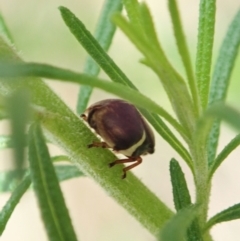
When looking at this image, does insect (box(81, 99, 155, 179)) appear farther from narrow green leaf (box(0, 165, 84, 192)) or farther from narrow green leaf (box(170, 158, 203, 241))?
narrow green leaf (box(0, 165, 84, 192))

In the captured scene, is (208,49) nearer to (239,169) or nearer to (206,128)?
(206,128)

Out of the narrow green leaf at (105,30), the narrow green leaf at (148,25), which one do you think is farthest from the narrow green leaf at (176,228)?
the narrow green leaf at (105,30)

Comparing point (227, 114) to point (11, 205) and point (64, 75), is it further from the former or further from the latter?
point (11, 205)

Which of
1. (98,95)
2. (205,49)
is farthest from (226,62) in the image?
(98,95)

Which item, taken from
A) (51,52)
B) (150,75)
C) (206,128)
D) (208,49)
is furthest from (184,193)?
(51,52)

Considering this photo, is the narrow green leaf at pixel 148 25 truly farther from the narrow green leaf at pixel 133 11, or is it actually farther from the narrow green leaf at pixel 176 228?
the narrow green leaf at pixel 176 228

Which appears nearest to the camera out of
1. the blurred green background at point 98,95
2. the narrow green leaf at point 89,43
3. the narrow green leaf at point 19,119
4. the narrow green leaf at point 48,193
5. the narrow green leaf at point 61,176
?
the narrow green leaf at point 19,119

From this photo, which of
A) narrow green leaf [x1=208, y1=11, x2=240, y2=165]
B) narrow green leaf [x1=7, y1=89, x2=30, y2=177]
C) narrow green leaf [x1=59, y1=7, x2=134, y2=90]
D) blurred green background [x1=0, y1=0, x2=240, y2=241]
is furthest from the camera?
blurred green background [x1=0, y1=0, x2=240, y2=241]

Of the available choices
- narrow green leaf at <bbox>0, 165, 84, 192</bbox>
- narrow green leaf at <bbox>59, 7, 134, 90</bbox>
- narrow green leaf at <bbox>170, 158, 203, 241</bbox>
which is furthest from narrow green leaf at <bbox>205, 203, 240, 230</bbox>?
narrow green leaf at <bbox>0, 165, 84, 192</bbox>
